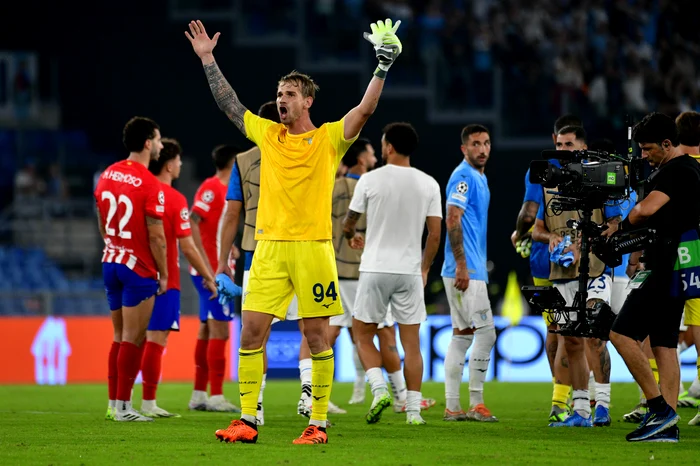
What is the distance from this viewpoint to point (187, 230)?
9859 millimetres

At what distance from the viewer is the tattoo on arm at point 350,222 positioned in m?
9.41

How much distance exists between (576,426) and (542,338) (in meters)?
7.79

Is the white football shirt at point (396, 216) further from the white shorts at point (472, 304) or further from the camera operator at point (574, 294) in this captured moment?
the camera operator at point (574, 294)

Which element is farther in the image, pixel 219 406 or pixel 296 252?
pixel 219 406

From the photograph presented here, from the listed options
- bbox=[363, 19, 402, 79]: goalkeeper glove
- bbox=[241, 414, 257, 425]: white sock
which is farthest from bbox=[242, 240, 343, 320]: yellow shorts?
bbox=[363, 19, 402, 79]: goalkeeper glove

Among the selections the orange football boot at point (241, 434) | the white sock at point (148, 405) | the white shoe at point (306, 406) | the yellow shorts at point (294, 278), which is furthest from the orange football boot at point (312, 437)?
the white sock at point (148, 405)

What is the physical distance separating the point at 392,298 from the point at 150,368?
228 centimetres

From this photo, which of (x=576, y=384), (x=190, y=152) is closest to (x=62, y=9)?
(x=190, y=152)

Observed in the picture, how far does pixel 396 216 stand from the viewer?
30.0 feet

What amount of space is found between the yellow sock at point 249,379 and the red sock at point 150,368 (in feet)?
9.21

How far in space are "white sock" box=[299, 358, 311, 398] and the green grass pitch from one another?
27 centimetres

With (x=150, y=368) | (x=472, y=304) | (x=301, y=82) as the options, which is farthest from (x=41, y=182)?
(x=301, y=82)

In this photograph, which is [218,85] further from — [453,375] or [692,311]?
[692,311]

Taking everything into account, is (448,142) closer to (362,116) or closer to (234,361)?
(234,361)
